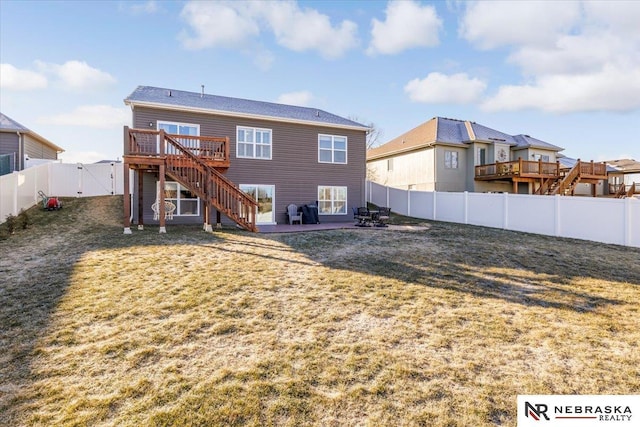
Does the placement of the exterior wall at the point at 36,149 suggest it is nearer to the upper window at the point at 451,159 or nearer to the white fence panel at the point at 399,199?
the white fence panel at the point at 399,199

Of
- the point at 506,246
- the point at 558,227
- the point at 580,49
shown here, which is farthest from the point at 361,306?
the point at 580,49

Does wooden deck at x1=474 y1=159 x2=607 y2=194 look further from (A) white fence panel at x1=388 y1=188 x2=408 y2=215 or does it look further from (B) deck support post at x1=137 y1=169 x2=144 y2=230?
(B) deck support post at x1=137 y1=169 x2=144 y2=230

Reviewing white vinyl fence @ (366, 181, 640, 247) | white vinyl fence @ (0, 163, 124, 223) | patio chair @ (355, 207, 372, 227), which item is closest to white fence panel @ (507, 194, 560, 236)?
white vinyl fence @ (366, 181, 640, 247)

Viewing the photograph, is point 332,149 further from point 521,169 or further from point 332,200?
point 521,169

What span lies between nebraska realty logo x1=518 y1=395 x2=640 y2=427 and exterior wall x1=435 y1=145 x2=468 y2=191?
65.7ft

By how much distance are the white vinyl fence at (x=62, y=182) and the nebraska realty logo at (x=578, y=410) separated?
15804 millimetres

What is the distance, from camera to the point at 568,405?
293 cm

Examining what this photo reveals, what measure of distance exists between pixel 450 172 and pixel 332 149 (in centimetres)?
1005

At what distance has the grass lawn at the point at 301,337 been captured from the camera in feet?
9.15

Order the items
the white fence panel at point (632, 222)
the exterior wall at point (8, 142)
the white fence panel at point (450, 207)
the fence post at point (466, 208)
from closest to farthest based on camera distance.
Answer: the white fence panel at point (632, 222) < the fence post at point (466, 208) < the white fence panel at point (450, 207) < the exterior wall at point (8, 142)

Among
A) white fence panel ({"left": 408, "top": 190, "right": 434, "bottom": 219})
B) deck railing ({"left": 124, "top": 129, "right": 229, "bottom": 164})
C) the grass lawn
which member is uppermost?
deck railing ({"left": 124, "top": 129, "right": 229, "bottom": 164})

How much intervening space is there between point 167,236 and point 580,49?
22.2 metres

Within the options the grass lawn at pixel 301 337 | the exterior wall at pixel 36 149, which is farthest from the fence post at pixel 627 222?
the exterior wall at pixel 36 149

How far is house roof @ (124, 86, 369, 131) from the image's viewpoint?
13484 mm
